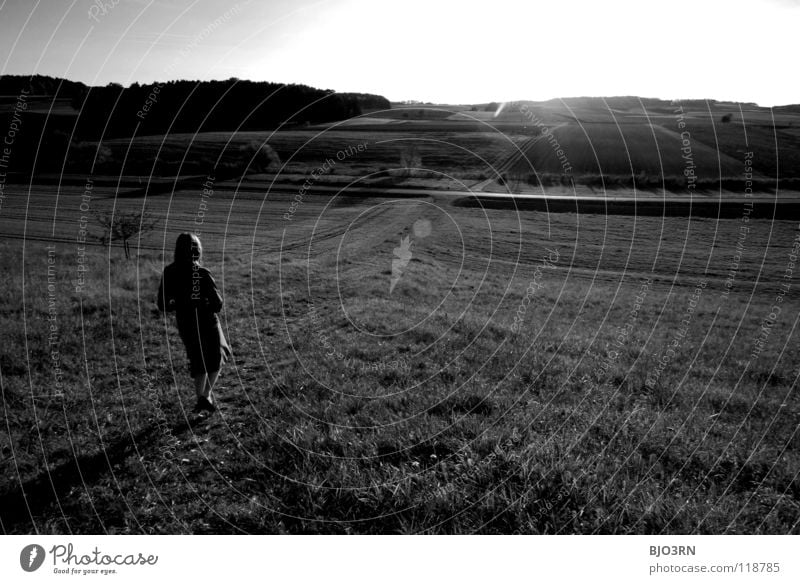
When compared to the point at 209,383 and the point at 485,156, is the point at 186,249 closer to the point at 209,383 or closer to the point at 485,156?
the point at 209,383

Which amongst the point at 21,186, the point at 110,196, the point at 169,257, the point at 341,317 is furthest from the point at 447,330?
the point at 21,186

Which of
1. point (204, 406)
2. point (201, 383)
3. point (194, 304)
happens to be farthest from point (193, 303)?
point (204, 406)

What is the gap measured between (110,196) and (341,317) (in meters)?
43.9

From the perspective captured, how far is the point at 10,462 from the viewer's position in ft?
17.6

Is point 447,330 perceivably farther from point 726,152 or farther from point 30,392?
point 726,152

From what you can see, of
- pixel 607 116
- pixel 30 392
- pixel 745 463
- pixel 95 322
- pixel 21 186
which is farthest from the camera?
pixel 607 116

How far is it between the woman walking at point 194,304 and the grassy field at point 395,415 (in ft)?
2.80

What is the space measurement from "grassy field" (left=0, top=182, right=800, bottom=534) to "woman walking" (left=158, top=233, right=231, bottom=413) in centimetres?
85

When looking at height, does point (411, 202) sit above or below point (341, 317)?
above

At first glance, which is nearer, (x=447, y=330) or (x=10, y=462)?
(x=10, y=462)

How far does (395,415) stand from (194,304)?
330cm

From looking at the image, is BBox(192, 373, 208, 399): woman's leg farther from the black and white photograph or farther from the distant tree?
the distant tree

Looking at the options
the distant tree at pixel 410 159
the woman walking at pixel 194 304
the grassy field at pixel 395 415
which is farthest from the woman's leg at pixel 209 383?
the distant tree at pixel 410 159

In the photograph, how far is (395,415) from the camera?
21.0 feet
